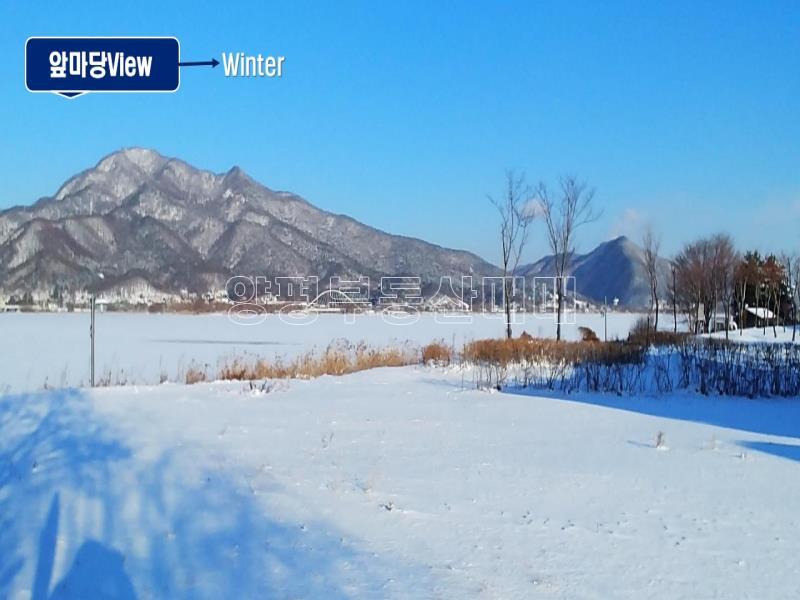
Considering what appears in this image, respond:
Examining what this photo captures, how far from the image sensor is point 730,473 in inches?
197

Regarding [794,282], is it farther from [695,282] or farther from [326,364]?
[326,364]

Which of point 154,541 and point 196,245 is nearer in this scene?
point 154,541

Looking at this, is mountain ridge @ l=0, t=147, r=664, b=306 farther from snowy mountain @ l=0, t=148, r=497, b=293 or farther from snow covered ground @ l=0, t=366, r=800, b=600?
snow covered ground @ l=0, t=366, r=800, b=600

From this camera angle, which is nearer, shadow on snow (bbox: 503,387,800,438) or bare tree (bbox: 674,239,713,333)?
shadow on snow (bbox: 503,387,800,438)

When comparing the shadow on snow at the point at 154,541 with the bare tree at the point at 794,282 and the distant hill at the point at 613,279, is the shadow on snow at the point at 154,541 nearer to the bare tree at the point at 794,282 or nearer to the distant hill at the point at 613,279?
the bare tree at the point at 794,282

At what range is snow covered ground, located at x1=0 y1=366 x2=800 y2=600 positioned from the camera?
9.78 ft

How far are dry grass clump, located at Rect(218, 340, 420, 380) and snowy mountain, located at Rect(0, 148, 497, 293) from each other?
55.1 m

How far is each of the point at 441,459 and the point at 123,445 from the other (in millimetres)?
2569

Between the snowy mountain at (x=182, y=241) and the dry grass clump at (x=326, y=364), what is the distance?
181 ft

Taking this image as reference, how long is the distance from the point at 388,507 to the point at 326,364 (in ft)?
27.5

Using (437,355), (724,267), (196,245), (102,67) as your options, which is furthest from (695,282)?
(196,245)

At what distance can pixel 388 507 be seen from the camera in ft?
12.9

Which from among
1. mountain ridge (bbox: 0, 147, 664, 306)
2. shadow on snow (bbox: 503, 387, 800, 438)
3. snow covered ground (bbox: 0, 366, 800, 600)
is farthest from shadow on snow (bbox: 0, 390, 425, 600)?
mountain ridge (bbox: 0, 147, 664, 306)

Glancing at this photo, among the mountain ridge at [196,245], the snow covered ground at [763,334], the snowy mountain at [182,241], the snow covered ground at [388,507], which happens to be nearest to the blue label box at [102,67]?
the snow covered ground at [388,507]
